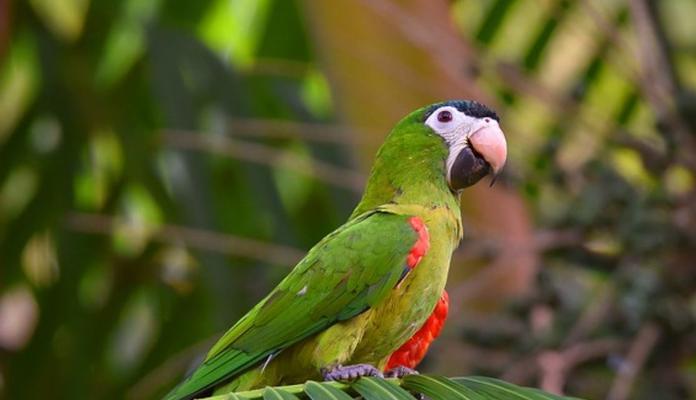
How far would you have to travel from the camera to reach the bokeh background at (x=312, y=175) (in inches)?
125

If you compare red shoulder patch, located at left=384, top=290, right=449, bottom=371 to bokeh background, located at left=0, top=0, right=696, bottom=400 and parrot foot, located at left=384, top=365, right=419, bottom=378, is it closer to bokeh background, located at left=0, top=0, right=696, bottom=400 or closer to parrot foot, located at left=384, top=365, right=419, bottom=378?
parrot foot, located at left=384, top=365, right=419, bottom=378

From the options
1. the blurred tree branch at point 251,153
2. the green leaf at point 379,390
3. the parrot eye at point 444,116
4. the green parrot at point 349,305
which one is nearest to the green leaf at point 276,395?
the green leaf at point 379,390

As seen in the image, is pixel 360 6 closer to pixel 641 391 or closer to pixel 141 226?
pixel 141 226

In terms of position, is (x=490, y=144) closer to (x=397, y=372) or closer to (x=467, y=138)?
(x=467, y=138)

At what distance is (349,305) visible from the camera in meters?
2.31

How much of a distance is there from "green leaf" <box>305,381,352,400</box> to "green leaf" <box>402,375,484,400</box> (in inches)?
5.9

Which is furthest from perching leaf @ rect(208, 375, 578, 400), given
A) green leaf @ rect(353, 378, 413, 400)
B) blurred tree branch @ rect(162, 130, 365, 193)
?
blurred tree branch @ rect(162, 130, 365, 193)

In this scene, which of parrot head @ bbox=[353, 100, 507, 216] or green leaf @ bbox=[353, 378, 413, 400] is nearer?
green leaf @ bbox=[353, 378, 413, 400]

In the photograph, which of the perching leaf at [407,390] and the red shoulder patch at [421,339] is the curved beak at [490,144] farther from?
the perching leaf at [407,390]

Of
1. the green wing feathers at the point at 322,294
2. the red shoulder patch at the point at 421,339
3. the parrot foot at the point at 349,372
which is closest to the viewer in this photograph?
the parrot foot at the point at 349,372

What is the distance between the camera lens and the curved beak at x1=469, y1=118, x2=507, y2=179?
8.05ft

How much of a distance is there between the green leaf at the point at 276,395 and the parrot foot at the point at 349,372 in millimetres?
239

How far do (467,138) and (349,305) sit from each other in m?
0.43

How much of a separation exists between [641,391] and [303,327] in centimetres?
128
